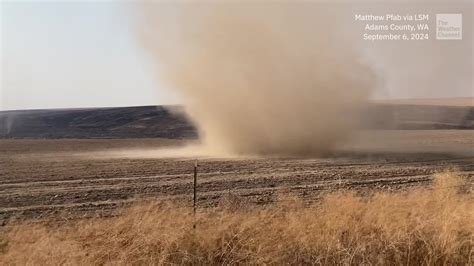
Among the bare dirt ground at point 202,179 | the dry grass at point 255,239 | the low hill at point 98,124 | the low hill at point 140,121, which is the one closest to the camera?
the dry grass at point 255,239

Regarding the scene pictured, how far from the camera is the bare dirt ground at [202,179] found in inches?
337

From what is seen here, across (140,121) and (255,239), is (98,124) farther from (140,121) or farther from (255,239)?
(255,239)

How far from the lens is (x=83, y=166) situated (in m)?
15.9

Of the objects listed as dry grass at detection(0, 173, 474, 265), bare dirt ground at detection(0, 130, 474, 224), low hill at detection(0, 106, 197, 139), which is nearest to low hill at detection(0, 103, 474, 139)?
low hill at detection(0, 106, 197, 139)

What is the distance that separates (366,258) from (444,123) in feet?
132

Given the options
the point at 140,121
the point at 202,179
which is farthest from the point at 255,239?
the point at 140,121

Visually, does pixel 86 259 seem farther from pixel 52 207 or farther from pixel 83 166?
pixel 83 166

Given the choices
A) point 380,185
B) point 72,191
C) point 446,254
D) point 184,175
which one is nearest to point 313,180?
point 380,185

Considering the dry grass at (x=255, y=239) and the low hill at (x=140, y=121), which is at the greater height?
the low hill at (x=140, y=121)

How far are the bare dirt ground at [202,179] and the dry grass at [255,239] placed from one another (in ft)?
7.48

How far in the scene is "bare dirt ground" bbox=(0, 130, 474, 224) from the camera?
856 centimetres

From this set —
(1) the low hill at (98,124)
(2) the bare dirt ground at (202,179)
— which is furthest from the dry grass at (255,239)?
(1) the low hill at (98,124)

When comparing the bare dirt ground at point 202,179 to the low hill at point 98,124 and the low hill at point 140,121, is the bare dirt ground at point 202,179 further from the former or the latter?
the low hill at point 98,124

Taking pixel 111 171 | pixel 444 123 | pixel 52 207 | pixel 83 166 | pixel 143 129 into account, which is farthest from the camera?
pixel 143 129
